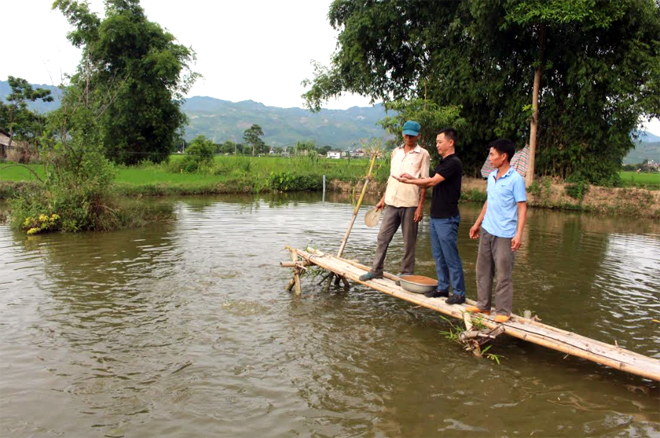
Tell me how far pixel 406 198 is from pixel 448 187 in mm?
674

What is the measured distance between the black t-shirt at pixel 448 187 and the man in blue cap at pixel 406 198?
0.36 m

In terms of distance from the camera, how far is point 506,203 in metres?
4.62

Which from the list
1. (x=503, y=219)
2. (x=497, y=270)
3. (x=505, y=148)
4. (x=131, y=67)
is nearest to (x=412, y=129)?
(x=505, y=148)

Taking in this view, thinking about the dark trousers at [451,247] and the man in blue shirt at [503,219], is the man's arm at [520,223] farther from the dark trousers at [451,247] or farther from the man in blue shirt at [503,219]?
the dark trousers at [451,247]

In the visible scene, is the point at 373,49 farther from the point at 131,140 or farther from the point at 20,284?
the point at 20,284

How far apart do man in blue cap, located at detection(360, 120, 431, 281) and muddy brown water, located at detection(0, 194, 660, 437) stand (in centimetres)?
71

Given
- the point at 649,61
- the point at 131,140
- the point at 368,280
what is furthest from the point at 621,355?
the point at 131,140

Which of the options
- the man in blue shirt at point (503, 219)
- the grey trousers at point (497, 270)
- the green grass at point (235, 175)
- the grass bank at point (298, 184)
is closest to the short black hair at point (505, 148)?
the man in blue shirt at point (503, 219)

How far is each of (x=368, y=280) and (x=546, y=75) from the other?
17301 mm

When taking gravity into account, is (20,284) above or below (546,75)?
below

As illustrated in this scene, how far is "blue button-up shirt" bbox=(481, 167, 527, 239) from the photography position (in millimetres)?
4551

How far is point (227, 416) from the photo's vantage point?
11.7 ft

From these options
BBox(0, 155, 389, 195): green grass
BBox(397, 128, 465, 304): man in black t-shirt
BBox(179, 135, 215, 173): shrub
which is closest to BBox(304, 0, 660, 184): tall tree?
BBox(0, 155, 389, 195): green grass

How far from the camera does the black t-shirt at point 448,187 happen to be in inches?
200
